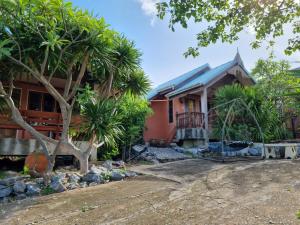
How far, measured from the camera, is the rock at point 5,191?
5354 millimetres

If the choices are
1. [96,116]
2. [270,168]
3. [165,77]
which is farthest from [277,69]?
[96,116]

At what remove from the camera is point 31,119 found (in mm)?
8570

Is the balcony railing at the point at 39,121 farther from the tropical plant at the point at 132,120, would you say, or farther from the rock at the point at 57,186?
the rock at the point at 57,186

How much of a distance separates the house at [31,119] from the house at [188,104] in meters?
5.66

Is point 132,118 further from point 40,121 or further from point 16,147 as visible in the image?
point 16,147

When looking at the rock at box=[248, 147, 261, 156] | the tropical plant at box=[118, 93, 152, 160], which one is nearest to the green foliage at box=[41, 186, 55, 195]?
the tropical plant at box=[118, 93, 152, 160]

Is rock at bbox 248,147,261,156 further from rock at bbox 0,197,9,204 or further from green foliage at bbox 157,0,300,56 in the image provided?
rock at bbox 0,197,9,204

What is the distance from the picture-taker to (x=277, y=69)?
15633 millimetres

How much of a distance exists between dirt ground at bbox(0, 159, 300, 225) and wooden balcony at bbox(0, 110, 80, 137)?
3833 millimetres

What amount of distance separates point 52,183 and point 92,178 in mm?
988

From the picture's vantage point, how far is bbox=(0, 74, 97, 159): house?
310 inches

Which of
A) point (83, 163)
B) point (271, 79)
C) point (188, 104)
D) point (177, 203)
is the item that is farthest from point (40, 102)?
point (271, 79)

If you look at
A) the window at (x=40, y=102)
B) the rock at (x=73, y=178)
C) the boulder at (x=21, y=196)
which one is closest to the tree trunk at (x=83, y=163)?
the rock at (x=73, y=178)

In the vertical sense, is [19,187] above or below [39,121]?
below
